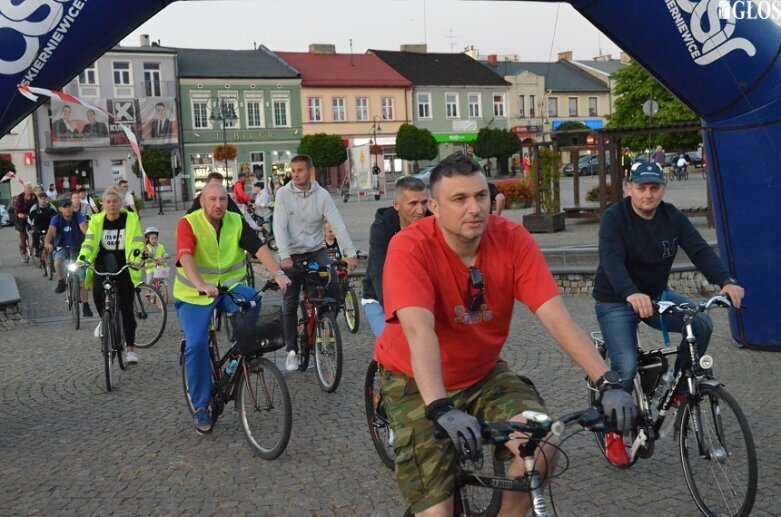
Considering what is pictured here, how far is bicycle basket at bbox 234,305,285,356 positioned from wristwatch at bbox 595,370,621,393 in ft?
10.6

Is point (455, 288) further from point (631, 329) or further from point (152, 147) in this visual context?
point (152, 147)

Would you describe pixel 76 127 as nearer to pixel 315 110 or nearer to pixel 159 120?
pixel 159 120

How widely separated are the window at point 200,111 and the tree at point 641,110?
27.2 meters

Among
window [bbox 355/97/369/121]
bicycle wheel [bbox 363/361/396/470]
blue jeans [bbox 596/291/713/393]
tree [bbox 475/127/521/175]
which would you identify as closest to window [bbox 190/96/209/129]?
window [bbox 355/97/369/121]

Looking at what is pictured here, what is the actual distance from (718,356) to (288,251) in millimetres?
4105

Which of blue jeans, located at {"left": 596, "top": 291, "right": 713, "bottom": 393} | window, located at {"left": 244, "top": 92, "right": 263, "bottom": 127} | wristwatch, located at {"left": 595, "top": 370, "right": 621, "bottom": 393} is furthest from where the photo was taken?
window, located at {"left": 244, "top": 92, "right": 263, "bottom": 127}

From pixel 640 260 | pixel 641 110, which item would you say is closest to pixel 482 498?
pixel 640 260

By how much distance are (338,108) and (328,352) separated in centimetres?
5790

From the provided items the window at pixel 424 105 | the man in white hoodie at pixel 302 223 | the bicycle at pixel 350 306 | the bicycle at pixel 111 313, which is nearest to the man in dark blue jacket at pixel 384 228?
the man in white hoodie at pixel 302 223

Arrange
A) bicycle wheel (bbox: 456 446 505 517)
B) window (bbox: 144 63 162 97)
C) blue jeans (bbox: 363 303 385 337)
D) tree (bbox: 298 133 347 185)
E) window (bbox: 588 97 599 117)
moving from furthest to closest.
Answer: window (bbox: 588 97 599 117), window (bbox: 144 63 162 97), tree (bbox: 298 133 347 185), blue jeans (bbox: 363 303 385 337), bicycle wheel (bbox: 456 446 505 517)

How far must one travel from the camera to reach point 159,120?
57.2 meters

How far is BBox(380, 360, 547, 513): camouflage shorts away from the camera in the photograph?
297 centimetres

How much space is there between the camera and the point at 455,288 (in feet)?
10.2

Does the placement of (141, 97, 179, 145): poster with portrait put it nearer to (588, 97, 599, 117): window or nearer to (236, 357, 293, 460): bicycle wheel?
(588, 97, 599, 117): window
